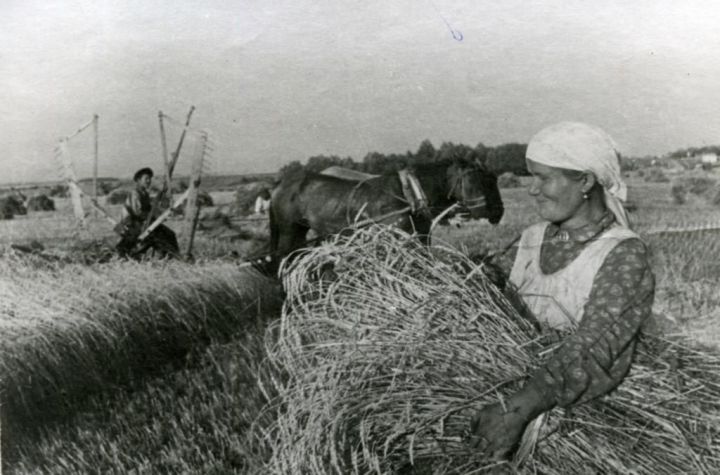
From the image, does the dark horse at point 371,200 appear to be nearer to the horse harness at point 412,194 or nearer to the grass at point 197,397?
the horse harness at point 412,194

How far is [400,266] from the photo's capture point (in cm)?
151

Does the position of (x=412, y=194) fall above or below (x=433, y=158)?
below

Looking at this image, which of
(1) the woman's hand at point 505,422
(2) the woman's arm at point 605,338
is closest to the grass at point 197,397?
(2) the woman's arm at point 605,338

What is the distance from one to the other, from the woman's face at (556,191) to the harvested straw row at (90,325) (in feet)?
8.40

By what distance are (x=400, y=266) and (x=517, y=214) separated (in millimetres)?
7517

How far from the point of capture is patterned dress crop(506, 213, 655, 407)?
3.98ft

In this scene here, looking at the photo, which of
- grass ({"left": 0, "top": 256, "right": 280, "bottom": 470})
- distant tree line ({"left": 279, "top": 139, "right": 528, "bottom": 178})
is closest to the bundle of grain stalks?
grass ({"left": 0, "top": 256, "right": 280, "bottom": 470})

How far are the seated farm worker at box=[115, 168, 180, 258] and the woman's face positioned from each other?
633cm

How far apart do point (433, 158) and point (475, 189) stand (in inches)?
105

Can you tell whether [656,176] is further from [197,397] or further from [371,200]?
[197,397]

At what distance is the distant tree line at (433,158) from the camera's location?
609cm

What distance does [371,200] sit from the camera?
5.56 m

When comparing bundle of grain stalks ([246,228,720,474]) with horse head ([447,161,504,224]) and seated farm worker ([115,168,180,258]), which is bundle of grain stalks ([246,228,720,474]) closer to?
horse head ([447,161,504,224])

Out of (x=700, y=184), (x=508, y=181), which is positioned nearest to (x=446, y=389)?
(x=700, y=184)
